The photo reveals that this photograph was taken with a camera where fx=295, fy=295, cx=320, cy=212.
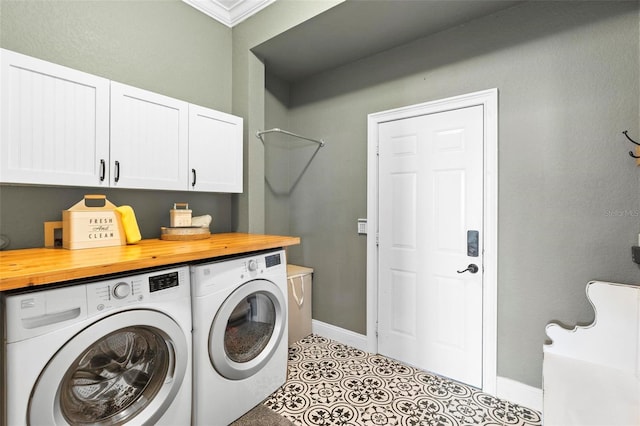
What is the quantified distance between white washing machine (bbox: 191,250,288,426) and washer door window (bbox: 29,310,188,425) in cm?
14

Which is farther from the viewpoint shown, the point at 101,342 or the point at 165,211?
the point at 165,211

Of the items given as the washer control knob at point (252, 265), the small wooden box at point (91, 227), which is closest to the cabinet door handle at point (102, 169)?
the small wooden box at point (91, 227)

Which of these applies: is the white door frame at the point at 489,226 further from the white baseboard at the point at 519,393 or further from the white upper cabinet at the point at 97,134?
the white upper cabinet at the point at 97,134

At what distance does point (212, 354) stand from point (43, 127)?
4.69 feet

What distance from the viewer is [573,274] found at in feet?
5.78

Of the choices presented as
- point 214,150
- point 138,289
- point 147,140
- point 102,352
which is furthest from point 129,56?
point 102,352

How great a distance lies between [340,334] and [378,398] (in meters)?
0.84

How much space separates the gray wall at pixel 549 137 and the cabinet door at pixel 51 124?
208 cm

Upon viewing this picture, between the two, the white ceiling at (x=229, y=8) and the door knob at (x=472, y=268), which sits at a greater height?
the white ceiling at (x=229, y=8)

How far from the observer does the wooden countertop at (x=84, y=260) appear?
3.43ft

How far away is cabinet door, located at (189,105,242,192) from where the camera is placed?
6.88 ft

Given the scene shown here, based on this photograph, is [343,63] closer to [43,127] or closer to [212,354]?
[43,127]

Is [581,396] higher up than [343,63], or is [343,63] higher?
[343,63]

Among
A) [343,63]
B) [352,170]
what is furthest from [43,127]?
[343,63]
